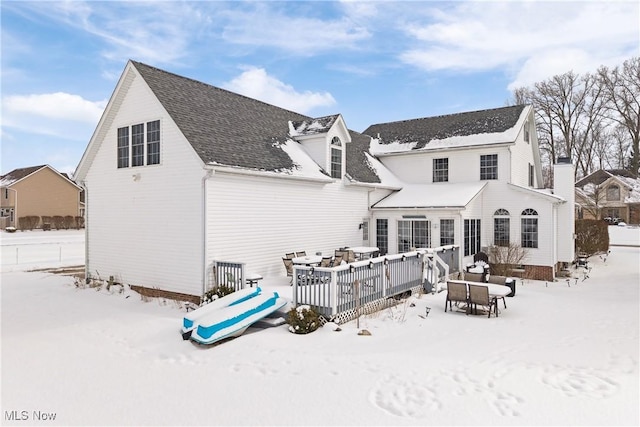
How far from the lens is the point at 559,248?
19234 mm

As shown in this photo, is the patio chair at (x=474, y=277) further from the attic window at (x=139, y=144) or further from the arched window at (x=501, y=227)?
the attic window at (x=139, y=144)

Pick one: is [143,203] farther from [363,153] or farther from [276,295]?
[363,153]

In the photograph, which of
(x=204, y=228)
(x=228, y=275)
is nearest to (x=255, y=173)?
(x=204, y=228)

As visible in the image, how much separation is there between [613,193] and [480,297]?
50413 mm

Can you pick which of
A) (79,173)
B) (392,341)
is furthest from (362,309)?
(79,173)

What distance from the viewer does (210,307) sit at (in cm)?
932

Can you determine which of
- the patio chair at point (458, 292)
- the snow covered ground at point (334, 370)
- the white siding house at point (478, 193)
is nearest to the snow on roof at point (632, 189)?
the white siding house at point (478, 193)

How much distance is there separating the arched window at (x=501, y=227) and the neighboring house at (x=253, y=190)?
5.5 inches

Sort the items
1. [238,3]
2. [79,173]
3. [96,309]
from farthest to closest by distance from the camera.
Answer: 1. [79,173]
2. [238,3]
3. [96,309]

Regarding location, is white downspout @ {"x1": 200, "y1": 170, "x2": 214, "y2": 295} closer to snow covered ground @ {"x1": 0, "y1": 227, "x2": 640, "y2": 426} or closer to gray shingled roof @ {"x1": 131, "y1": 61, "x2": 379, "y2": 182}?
gray shingled roof @ {"x1": 131, "y1": 61, "x2": 379, "y2": 182}

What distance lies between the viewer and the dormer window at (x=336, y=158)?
679 inches

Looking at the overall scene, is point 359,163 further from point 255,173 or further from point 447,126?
point 255,173

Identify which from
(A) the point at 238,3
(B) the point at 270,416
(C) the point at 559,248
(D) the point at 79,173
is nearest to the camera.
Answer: (B) the point at 270,416

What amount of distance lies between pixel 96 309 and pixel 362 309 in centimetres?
758
